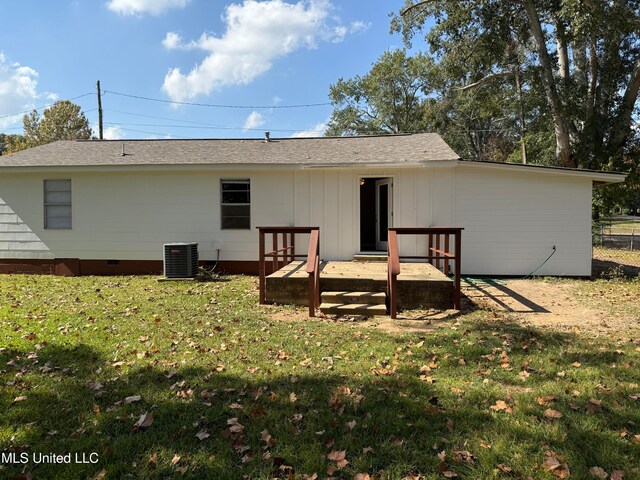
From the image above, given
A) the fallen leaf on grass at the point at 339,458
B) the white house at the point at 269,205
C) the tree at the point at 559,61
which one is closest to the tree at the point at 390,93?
the tree at the point at 559,61

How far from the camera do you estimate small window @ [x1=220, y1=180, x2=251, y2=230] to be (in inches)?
401

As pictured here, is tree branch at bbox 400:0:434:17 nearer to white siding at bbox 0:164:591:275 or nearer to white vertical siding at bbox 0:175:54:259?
white siding at bbox 0:164:591:275

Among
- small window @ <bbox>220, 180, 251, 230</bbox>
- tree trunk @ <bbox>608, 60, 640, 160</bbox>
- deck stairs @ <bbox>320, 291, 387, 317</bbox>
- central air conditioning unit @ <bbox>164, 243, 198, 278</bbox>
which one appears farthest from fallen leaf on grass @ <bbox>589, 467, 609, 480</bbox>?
tree trunk @ <bbox>608, 60, 640, 160</bbox>

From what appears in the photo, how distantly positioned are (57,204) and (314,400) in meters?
10.3

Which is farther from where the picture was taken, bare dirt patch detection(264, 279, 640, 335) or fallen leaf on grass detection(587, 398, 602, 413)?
bare dirt patch detection(264, 279, 640, 335)

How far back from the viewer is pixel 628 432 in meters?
2.70

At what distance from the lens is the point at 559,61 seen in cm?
1662

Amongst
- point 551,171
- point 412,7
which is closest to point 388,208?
point 551,171

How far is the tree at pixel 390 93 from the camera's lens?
3344 centimetres

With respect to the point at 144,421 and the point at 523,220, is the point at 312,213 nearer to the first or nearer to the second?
the point at 523,220

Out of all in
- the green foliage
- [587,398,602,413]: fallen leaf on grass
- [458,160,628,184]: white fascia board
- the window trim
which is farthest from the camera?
the green foliage

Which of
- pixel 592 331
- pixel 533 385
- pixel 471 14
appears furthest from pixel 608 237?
pixel 533 385

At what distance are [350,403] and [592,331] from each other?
13.0ft

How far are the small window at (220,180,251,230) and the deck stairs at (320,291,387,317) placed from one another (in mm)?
4297
